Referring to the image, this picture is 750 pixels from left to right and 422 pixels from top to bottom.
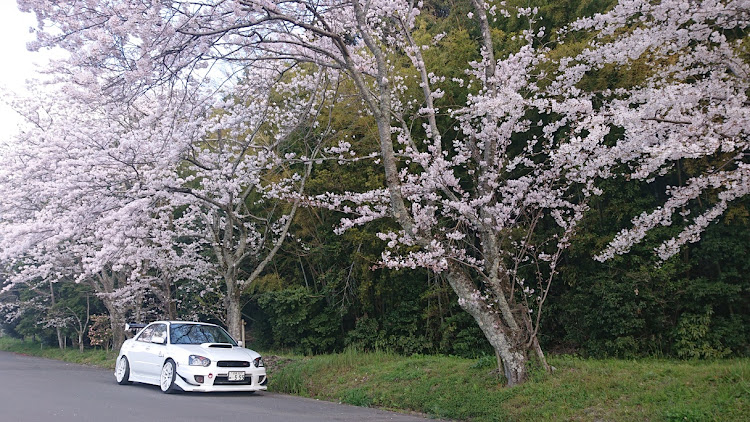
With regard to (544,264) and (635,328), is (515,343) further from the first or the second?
(544,264)

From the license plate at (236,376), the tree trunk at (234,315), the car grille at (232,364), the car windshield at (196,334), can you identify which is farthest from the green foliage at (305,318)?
the license plate at (236,376)

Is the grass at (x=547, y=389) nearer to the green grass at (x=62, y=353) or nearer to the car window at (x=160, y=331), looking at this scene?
the car window at (x=160, y=331)

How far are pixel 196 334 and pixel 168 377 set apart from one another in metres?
1.15

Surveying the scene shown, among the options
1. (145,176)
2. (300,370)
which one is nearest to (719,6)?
(300,370)

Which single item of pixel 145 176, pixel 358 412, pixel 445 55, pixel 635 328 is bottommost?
pixel 358 412

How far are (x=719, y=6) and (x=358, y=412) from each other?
24.4ft

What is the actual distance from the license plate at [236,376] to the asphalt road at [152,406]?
0.32 metres

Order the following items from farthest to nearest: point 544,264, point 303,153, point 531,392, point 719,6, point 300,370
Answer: point 303,153, point 544,264, point 300,370, point 531,392, point 719,6

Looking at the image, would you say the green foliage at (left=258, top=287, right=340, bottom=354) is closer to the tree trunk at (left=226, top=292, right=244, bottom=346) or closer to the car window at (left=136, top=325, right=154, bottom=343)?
the tree trunk at (left=226, top=292, right=244, bottom=346)

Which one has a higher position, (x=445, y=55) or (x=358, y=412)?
(x=445, y=55)

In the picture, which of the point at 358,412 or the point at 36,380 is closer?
the point at 358,412

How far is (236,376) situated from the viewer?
35.1ft

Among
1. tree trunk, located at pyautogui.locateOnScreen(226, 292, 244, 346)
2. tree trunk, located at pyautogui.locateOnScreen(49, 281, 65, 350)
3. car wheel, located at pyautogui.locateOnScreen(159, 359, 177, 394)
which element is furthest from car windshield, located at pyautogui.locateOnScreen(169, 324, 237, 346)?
tree trunk, located at pyautogui.locateOnScreen(49, 281, 65, 350)

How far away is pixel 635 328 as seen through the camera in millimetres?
12258
